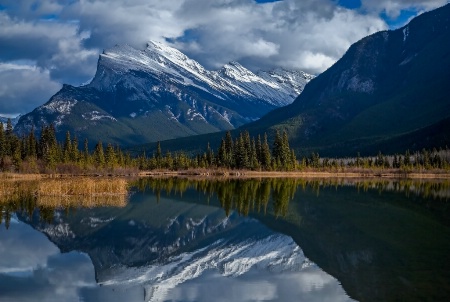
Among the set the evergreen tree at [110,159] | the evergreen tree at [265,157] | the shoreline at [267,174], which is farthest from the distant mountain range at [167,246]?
the evergreen tree at [265,157]

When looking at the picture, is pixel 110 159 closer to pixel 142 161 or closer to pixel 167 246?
pixel 142 161

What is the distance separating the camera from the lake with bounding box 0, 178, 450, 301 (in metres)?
24.2

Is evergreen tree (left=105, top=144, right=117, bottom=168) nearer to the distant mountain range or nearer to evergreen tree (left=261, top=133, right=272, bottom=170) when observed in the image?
evergreen tree (left=261, top=133, right=272, bottom=170)

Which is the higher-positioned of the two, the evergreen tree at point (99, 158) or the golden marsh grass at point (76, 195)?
the evergreen tree at point (99, 158)

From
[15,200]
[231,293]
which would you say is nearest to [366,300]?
[231,293]

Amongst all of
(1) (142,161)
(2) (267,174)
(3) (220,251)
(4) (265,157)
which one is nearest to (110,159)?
(1) (142,161)

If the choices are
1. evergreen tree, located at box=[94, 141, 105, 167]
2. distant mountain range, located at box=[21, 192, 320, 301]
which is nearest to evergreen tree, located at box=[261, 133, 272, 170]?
evergreen tree, located at box=[94, 141, 105, 167]

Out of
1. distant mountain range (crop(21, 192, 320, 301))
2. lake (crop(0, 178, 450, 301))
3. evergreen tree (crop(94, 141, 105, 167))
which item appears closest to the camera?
lake (crop(0, 178, 450, 301))

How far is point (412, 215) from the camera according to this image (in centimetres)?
5431

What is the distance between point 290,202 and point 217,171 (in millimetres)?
103314

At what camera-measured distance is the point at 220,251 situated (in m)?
35.2

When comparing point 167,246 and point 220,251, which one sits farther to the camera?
point 167,246

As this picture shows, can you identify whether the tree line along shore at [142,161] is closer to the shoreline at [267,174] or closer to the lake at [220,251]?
the shoreline at [267,174]

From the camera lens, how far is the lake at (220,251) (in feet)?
79.5
